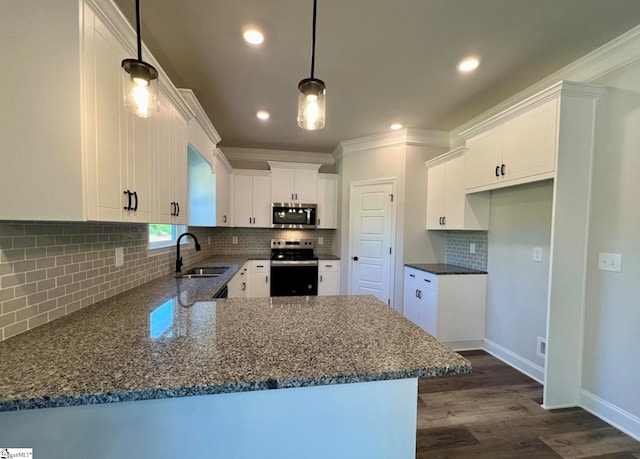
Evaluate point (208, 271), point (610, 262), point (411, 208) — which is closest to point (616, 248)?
point (610, 262)

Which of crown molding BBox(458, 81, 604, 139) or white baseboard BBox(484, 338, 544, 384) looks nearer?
crown molding BBox(458, 81, 604, 139)

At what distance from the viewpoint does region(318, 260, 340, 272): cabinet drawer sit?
4117mm

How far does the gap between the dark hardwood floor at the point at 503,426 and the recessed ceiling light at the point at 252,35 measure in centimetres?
290

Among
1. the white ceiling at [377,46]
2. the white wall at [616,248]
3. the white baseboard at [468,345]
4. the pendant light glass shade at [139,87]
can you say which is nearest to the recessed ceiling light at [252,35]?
the white ceiling at [377,46]

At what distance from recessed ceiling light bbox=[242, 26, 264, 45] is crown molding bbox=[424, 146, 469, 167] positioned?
7.49ft

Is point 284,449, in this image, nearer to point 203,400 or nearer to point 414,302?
point 203,400

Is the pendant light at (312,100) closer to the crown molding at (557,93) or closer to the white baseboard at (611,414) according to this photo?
the crown molding at (557,93)

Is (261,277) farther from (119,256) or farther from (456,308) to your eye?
(456,308)

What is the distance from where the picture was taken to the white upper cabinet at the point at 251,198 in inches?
166

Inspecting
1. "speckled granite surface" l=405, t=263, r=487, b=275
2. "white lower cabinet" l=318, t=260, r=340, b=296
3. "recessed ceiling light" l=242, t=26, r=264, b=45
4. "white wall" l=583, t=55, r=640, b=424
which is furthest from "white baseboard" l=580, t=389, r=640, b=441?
"recessed ceiling light" l=242, t=26, r=264, b=45

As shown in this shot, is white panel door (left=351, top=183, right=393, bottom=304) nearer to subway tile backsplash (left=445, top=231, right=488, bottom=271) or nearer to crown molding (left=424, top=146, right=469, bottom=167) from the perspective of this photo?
crown molding (left=424, top=146, right=469, bottom=167)

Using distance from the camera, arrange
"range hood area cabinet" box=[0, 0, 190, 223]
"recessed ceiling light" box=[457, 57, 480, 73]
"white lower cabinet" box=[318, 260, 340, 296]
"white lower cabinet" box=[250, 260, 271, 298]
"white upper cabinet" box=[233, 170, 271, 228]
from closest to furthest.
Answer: "range hood area cabinet" box=[0, 0, 190, 223], "recessed ceiling light" box=[457, 57, 480, 73], "white lower cabinet" box=[250, 260, 271, 298], "white lower cabinet" box=[318, 260, 340, 296], "white upper cabinet" box=[233, 170, 271, 228]

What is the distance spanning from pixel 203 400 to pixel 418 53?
2.46m

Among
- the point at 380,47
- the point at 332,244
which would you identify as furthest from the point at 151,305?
the point at 332,244
